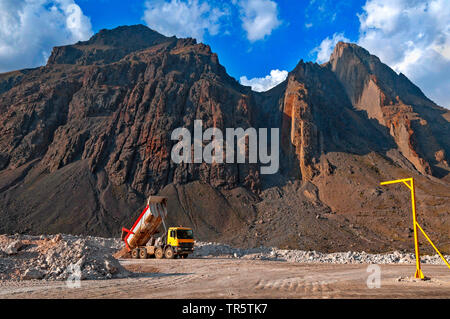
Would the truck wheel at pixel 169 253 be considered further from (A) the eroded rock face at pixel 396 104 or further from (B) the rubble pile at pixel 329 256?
(A) the eroded rock face at pixel 396 104

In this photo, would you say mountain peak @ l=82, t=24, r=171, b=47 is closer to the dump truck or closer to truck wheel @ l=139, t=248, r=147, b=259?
the dump truck

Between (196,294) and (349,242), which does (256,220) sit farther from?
(196,294)

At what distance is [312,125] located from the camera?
67.6m

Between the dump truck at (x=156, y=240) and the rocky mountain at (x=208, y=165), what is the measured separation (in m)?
20.4

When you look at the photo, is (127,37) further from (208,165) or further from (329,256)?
(329,256)

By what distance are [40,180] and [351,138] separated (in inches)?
2522

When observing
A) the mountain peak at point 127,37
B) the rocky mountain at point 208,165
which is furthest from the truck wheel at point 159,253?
the mountain peak at point 127,37

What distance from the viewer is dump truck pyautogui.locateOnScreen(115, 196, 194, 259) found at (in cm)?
2317

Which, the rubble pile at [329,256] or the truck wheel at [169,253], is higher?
the truck wheel at [169,253]

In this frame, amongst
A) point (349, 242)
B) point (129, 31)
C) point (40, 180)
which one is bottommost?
point (349, 242)

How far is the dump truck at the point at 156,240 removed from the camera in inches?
912

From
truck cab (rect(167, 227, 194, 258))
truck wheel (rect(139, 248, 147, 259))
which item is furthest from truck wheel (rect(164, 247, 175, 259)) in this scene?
truck wheel (rect(139, 248, 147, 259))

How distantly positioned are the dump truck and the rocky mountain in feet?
66.8
